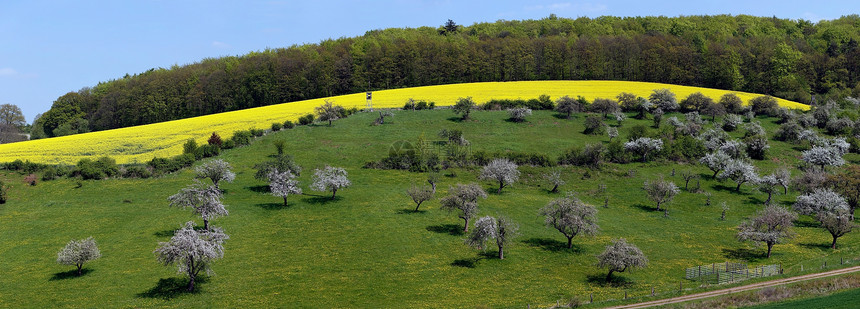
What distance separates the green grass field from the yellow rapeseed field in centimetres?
1784

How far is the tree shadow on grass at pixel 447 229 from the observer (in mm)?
64500

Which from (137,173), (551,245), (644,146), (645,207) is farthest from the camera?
(644,146)

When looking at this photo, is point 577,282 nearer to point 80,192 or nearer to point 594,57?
point 80,192

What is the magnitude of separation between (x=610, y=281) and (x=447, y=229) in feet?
67.3

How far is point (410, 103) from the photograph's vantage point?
126438 mm

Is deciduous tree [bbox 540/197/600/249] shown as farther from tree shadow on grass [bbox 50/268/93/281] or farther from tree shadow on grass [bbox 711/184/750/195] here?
tree shadow on grass [bbox 50/268/93/281]

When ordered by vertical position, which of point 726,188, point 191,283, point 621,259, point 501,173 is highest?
point 501,173

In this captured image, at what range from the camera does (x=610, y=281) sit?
2058 inches

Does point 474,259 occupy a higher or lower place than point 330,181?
lower

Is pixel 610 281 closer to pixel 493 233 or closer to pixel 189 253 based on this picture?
pixel 493 233

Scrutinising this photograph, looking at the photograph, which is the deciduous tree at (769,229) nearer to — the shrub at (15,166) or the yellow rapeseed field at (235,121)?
the yellow rapeseed field at (235,121)

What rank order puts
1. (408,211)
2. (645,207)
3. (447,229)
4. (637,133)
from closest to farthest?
1. (447,229)
2. (408,211)
3. (645,207)
4. (637,133)

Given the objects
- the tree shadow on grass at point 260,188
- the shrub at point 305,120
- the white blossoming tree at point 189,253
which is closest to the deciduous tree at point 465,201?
the white blossoming tree at point 189,253

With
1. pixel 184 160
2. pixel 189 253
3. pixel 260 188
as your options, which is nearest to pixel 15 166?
pixel 184 160
